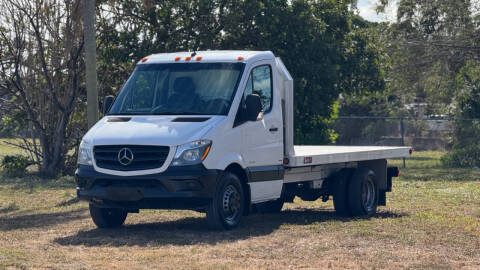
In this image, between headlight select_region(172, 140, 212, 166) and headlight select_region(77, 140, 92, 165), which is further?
headlight select_region(77, 140, 92, 165)

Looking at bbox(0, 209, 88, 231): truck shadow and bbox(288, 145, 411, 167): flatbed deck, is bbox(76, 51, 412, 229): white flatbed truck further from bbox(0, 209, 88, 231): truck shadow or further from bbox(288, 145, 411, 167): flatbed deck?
bbox(0, 209, 88, 231): truck shadow

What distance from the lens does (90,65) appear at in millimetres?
17125

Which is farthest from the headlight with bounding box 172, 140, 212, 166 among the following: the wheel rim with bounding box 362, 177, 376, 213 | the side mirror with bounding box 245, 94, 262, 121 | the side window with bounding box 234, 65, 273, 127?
the wheel rim with bounding box 362, 177, 376, 213

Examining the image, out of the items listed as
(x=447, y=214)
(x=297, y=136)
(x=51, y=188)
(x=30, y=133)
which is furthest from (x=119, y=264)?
(x=297, y=136)

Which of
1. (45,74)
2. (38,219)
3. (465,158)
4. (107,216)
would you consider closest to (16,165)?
(45,74)

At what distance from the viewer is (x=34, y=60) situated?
21922 mm

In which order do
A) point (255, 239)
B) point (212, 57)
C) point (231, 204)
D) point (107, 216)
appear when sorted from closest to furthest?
point (255, 239), point (231, 204), point (107, 216), point (212, 57)

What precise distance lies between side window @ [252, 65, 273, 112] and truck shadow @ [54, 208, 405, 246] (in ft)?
5.80

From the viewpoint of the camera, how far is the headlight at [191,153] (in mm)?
11038

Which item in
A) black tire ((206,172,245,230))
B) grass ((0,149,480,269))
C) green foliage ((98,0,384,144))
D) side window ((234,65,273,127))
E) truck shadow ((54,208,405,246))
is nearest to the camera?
grass ((0,149,480,269))

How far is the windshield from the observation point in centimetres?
1187

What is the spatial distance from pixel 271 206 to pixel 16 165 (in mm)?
11104

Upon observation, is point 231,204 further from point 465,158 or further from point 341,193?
point 465,158

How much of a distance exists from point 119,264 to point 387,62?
2085 cm
